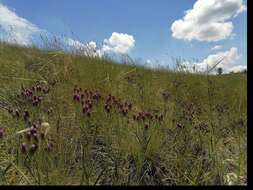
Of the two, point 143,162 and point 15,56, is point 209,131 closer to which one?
point 143,162

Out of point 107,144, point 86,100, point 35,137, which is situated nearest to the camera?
point 35,137

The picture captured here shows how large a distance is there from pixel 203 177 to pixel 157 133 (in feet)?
2.01

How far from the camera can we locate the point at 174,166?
2492 millimetres

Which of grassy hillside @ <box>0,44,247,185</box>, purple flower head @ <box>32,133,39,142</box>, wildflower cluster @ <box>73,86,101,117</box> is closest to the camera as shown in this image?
purple flower head @ <box>32,133,39,142</box>

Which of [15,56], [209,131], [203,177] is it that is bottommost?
[203,177]

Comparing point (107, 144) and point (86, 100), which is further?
point (86, 100)

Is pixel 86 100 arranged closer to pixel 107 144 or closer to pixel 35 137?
pixel 107 144

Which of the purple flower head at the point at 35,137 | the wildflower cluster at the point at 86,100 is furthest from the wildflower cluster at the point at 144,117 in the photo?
the purple flower head at the point at 35,137

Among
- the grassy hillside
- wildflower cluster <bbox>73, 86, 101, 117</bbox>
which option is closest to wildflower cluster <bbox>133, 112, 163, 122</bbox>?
the grassy hillside

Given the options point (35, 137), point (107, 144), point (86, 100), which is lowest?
point (107, 144)

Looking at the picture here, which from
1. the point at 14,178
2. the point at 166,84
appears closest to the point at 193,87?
the point at 166,84

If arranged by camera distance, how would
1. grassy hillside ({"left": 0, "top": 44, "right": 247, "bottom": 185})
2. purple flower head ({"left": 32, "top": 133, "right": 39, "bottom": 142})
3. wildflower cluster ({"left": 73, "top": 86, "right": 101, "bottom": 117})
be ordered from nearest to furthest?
purple flower head ({"left": 32, "top": 133, "right": 39, "bottom": 142}) < grassy hillside ({"left": 0, "top": 44, "right": 247, "bottom": 185}) < wildflower cluster ({"left": 73, "top": 86, "right": 101, "bottom": 117})

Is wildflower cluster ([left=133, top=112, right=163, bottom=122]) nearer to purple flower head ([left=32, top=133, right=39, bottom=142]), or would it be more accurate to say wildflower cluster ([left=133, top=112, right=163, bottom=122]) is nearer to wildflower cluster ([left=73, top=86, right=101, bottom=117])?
wildflower cluster ([left=73, top=86, right=101, bottom=117])

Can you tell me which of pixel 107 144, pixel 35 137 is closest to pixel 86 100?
A: pixel 107 144
